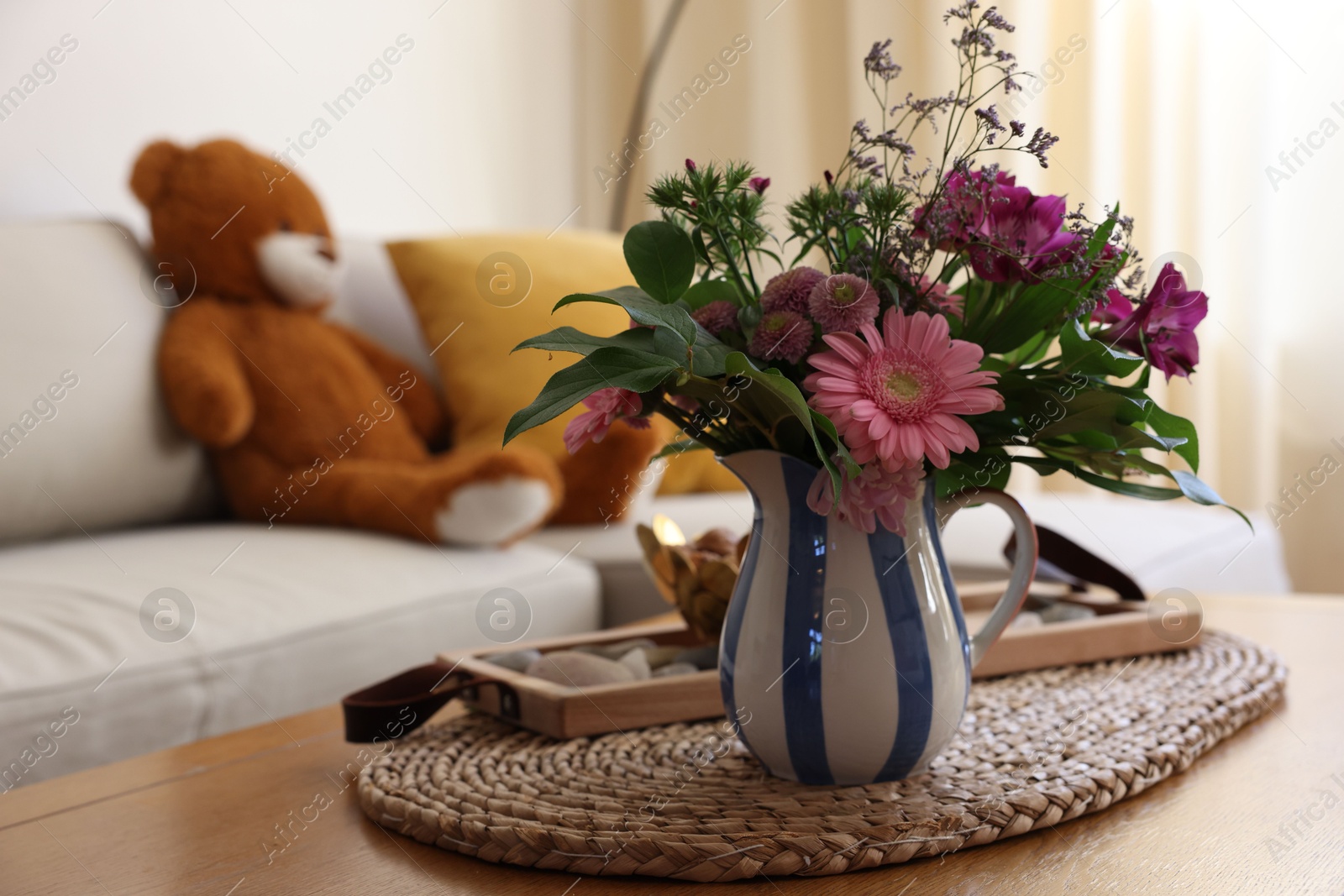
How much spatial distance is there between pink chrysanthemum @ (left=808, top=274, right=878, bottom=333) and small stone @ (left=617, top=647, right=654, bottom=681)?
344 millimetres

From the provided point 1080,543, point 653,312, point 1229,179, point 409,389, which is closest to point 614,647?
point 653,312

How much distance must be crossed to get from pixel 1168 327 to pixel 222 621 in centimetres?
90

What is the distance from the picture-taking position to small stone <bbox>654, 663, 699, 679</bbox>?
2.56 ft

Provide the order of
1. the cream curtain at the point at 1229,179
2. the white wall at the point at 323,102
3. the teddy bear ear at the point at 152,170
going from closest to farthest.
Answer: the teddy bear ear at the point at 152,170
the white wall at the point at 323,102
the cream curtain at the point at 1229,179

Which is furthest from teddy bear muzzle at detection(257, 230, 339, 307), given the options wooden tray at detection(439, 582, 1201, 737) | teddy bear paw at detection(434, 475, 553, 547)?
wooden tray at detection(439, 582, 1201, 737)

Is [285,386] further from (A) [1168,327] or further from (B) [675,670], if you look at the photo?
(A) [1168,327]

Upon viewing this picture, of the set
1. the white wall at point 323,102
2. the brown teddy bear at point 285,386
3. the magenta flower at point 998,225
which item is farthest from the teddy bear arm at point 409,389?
the magenta flower at point 998,225

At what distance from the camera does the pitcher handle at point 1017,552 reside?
0.59 meters

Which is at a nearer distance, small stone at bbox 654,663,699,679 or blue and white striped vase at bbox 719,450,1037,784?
blue and white striped vase at bbox 719,450,1037,784

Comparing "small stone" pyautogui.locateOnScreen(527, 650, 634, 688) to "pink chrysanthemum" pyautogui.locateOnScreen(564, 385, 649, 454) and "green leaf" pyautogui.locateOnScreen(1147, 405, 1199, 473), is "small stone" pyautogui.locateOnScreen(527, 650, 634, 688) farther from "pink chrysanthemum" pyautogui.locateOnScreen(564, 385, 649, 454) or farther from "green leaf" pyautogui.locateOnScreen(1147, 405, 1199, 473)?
"green leaf" pyautogui.locateOnScreen(1147, 405, 1199, 473)

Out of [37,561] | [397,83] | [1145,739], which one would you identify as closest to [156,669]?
[37,561]

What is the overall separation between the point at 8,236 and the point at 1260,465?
222 cm

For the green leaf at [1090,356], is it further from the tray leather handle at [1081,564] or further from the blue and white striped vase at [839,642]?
the tray leather handle at [1081,564]

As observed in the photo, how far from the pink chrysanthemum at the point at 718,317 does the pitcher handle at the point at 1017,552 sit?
161 millimetres
